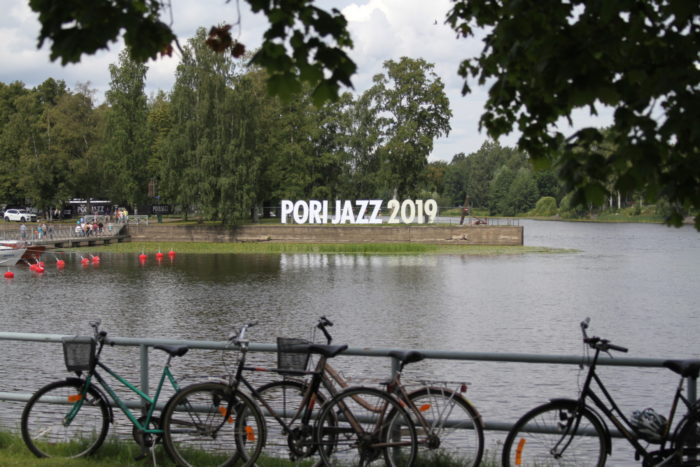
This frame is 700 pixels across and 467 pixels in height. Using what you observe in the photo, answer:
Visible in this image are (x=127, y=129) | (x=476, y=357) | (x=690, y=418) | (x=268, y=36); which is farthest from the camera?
(x=127, y=129)

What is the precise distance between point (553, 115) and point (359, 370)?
12.0 meters

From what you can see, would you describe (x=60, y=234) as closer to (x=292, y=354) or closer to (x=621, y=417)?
(x=292, y=354)

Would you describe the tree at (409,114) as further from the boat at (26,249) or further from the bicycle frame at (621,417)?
the bicycle frame at (621,417)

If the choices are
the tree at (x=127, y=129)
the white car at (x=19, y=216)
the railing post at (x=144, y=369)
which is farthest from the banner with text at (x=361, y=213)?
the railing post at (x=144, y=369)

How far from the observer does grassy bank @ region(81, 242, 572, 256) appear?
59000mm

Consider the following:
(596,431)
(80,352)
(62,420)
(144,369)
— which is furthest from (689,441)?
(62,420)

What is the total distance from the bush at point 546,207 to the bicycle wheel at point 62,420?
141834 mm

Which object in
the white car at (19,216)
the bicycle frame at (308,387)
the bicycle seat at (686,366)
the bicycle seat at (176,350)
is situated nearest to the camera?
the bicycle seat at (686,366)

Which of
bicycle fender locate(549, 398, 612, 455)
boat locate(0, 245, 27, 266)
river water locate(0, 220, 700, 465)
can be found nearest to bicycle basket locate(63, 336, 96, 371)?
bicycle fender locate(549, 398, 612, 455)

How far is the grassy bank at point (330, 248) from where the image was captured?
59000 mm

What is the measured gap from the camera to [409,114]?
73938 mm

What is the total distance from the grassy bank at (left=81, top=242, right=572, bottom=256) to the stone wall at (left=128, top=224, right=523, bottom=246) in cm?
132

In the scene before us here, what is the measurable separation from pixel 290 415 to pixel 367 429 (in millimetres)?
697

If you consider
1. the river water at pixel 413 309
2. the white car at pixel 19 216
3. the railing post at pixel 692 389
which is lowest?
the river water at pixel 413 309
